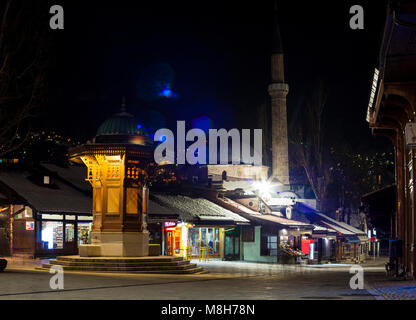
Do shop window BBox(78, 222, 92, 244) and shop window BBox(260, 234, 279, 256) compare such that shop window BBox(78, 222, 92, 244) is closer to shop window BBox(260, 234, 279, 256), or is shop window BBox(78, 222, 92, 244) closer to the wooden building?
shop window BBox(260, 234, 279, 256)

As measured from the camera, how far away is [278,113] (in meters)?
62.7

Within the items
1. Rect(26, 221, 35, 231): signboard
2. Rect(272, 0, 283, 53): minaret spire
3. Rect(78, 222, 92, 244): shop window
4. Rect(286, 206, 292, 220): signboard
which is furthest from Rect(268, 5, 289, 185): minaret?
Rect(26, 221, 35, 231): signboard

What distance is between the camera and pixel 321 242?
1777 inches

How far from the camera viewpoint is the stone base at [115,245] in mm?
25656

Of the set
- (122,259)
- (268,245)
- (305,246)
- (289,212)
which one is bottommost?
(305,246)

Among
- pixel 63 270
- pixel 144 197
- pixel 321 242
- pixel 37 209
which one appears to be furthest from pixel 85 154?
pixel 321 242

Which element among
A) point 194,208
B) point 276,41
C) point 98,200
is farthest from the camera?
point 276,41

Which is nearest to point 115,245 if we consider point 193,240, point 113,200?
point 113,200

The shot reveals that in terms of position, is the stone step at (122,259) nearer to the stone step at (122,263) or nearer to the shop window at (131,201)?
the stone step at (122,263)

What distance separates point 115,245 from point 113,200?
181 cm

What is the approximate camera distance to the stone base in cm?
2566

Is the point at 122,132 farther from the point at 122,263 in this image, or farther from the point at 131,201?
the point at 122,263

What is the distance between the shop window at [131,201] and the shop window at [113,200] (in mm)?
402
